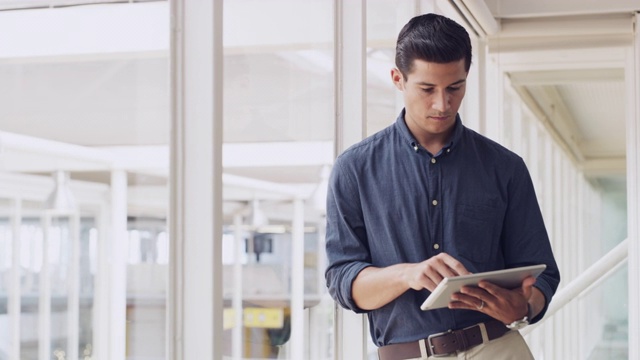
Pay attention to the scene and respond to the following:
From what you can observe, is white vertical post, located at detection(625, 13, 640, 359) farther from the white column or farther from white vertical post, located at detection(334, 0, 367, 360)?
the white column

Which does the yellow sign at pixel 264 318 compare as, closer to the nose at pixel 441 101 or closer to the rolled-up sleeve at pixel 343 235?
the rolled-up sleeve at pixel 343 235

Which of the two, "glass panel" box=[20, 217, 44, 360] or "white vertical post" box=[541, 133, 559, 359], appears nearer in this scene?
"glass panel" box=[20, 217, 44, 360]

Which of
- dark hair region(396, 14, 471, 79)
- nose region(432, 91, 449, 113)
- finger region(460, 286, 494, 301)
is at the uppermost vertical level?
dark hair region(396, 14, 471, 79)

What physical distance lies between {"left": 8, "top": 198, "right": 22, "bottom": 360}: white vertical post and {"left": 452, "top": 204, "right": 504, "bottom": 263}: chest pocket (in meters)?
0.95

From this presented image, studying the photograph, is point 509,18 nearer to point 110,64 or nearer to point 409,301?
point 409,301

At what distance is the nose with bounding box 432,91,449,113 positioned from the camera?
2020mm

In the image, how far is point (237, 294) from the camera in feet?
6.80

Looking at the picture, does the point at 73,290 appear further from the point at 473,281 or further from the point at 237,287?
the point at 473,281

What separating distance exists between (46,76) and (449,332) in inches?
37.2

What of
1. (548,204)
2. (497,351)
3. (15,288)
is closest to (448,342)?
(497,351)

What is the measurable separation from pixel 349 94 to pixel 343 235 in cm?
87

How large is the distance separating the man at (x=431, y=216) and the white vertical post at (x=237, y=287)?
18cm

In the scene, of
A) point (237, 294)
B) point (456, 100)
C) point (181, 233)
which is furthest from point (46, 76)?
point (456, 100)

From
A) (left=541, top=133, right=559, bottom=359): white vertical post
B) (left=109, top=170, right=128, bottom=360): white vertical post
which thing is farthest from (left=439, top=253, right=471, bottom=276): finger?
(left=541, top=133, right=559, bottom=359): white vertical post
